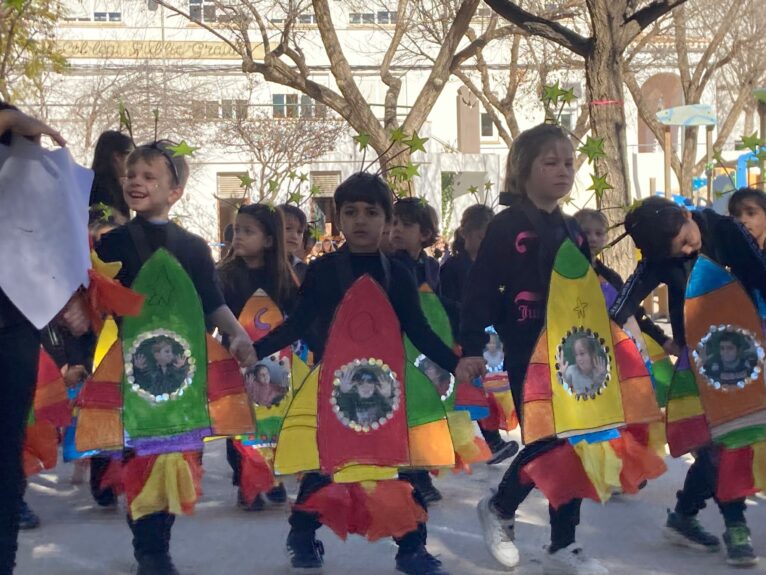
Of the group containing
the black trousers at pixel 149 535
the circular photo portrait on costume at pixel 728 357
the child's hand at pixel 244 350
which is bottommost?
the black trousers at pixel 149 535

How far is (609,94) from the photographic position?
9.92 meters

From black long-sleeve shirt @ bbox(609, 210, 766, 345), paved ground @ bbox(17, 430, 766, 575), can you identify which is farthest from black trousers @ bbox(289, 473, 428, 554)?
black long-sleeve shirt @ bbox(609, 210, 766, 345)

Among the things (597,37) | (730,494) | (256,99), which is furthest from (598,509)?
(256,99)

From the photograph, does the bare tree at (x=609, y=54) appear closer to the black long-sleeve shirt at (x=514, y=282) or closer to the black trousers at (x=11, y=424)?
the black long-sleeve shirt at (x=514, y=282)

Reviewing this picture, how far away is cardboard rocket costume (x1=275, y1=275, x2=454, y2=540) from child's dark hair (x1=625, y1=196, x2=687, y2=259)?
1123 mm

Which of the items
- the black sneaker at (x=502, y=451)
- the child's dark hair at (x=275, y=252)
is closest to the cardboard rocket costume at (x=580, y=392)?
the child's dark hair at (x=275, y=252)

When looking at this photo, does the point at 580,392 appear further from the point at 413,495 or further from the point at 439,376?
the point at 439,376

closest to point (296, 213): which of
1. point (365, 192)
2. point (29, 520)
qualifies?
point (29, 520)

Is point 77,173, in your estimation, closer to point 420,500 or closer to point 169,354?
point 169,354

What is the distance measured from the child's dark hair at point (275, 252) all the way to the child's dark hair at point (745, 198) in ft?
7.43

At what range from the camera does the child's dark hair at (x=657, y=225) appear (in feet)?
16.7

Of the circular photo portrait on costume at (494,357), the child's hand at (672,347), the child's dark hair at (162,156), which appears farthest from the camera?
the circular photo portrait on costume at (494,357)

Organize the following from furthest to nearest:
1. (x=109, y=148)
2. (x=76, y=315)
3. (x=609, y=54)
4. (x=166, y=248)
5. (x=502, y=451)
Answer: (x=609, y=54)
(x=502, y=451)
(x=109, y=148)
(x=166, y=248)
(x=76, y=315)

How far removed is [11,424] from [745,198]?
12.9 feet
